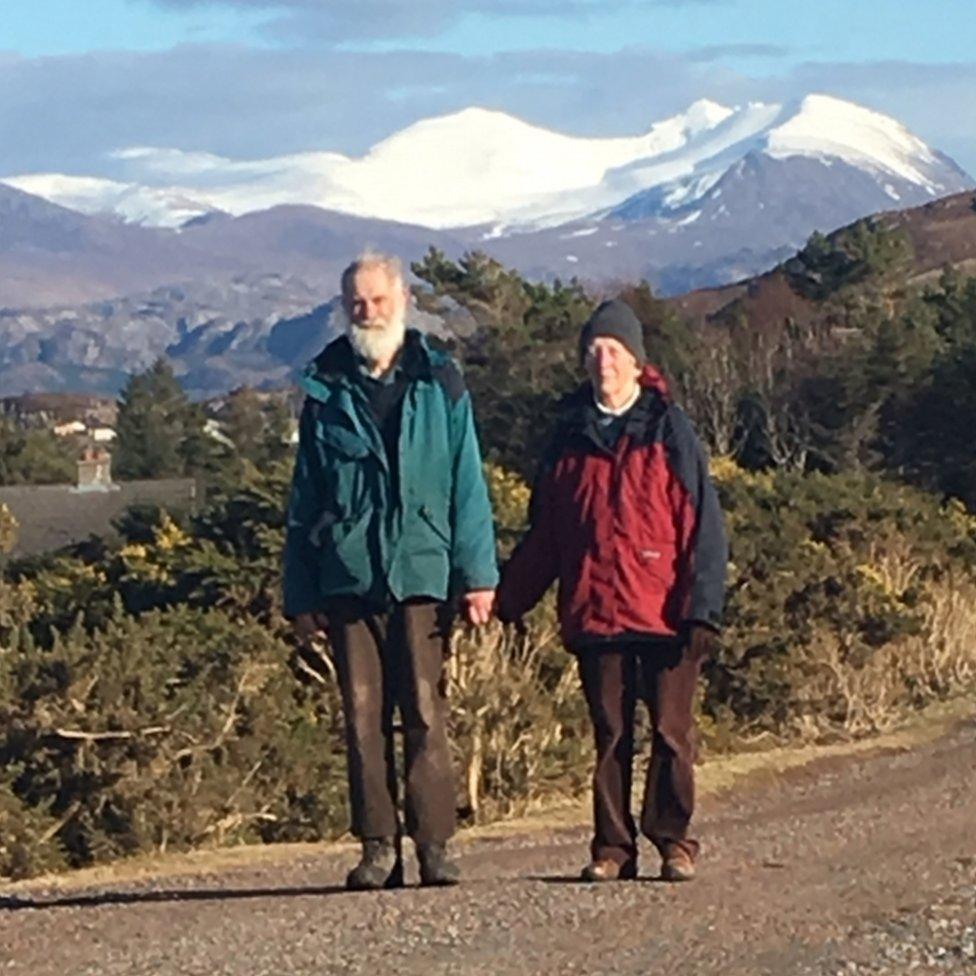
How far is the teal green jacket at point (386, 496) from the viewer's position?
8453 mm

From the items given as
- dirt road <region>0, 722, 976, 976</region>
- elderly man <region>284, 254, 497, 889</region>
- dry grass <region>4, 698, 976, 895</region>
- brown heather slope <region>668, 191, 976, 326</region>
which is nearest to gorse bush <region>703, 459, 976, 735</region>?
dry grass <region>4, 698, 976, 895</region>

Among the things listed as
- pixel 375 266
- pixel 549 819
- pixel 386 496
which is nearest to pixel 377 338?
pixel 375 266

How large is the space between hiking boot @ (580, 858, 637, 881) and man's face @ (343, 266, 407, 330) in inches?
73.3

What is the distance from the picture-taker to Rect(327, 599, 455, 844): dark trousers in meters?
8.57

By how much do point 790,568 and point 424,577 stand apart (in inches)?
336

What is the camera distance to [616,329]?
8.58 meters

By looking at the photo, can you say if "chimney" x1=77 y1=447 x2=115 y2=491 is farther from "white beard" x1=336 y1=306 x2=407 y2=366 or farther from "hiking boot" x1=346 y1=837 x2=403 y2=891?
"white beard" x1=336 y1=306 x2=407 y2=366

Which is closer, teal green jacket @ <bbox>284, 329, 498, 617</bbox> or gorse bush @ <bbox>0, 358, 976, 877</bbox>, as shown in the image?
teal green jacket @ <bbox>284, 329, 498, 617</bbox>

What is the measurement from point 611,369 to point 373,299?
0.77 m

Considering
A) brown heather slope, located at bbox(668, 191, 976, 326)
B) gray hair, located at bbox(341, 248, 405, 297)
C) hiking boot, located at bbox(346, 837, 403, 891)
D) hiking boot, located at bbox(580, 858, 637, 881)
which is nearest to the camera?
gray hair, located at bbox(341, 248, 405, 297)

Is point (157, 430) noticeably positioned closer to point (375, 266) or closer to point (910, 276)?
point (910, 276)

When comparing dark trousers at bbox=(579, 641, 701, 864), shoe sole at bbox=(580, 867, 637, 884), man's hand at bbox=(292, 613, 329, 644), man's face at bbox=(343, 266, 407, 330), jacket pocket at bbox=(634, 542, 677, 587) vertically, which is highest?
man's face at bbox=(343, 266, 407, 330)

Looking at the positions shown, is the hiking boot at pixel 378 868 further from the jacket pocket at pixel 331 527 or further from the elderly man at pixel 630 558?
the jacket pocket at pixel 331 527

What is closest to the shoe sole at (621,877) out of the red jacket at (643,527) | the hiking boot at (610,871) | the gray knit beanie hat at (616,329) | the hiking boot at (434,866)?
the hiking boot at (610,871)
